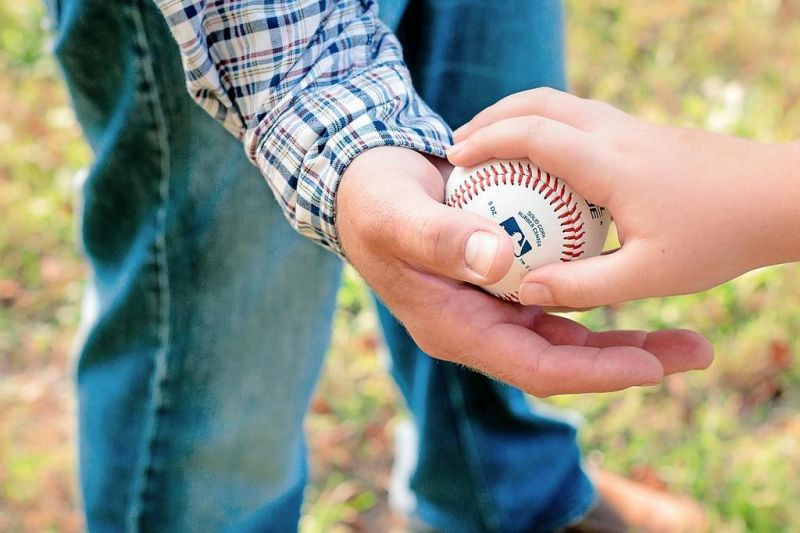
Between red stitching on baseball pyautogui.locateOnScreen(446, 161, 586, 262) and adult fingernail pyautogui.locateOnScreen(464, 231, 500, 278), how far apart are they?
16 centimetres

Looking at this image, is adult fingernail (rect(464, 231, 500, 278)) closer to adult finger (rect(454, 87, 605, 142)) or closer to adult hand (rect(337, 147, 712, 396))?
adult hand (rect(337, 147, 712, 396))

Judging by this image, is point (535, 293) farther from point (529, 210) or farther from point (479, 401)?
point (479, 401)

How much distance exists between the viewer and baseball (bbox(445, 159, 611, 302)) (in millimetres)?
1011

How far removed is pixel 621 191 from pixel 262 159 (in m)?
0.41

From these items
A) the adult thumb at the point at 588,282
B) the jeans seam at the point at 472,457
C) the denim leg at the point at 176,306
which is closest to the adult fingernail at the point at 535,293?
the adult thumb at the point at 588,282

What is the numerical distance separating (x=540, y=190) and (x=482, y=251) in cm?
18

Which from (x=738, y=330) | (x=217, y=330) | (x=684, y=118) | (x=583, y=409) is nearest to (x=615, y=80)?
(x=684, y=118)

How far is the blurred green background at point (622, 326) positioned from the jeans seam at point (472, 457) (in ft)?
0.93

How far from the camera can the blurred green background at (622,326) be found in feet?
5.98

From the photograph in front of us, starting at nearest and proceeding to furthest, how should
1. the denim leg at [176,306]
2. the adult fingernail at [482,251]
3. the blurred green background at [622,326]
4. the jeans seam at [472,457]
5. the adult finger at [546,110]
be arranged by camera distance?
the adult fingernail at [482,251] → the adult finger at [546,110] → the denim leg at [176,306] → the jeans seam at [472,457] → the blurred green background at [622,326]

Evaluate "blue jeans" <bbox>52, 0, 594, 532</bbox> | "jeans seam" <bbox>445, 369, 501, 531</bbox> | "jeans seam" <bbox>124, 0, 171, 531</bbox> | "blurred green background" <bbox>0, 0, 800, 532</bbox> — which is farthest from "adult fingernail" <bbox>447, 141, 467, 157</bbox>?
"blurred green background" <bbox>0, 0, 800, 532</bbox>

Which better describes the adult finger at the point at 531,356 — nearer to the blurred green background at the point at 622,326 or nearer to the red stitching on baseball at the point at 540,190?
the red stitching on baseball at the point at 540,190

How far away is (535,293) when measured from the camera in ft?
3.11

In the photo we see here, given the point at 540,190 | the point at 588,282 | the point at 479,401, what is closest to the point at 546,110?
the point at 540,190
